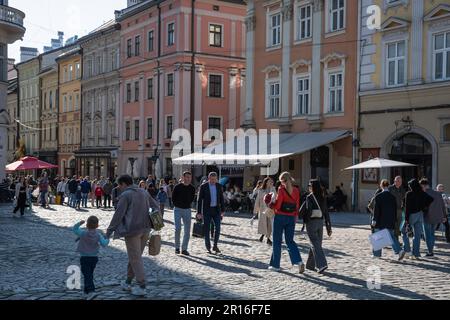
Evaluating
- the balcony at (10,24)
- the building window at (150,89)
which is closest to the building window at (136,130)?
the building window at (150,89)

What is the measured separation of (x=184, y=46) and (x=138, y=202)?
33.7 meters

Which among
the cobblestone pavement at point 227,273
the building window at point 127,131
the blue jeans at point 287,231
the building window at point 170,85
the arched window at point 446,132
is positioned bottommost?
the cobblestone pavement at point 227,273

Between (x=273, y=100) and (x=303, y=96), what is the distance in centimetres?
256

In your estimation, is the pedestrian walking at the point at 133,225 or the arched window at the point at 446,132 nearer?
the pedestrian walking at the point at 133,225

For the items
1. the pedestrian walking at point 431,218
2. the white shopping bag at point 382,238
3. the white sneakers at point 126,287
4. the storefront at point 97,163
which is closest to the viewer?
the white sneakers at point 126,287

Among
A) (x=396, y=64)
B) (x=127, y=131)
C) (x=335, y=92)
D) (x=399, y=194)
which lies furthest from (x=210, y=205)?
(x=127, y=131)

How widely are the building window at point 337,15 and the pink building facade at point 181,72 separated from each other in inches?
562

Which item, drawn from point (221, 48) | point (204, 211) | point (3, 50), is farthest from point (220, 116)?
point (204, 211)

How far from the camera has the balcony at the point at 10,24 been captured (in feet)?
105

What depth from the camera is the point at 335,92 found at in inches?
1160

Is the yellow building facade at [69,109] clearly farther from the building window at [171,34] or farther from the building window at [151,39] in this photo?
the building window at [171,34]

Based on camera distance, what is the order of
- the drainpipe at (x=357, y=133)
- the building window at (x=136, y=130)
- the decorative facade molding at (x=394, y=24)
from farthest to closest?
the building window at (x=136, y=130)
the drainpipe at (x=357, y=133)
the decorative facade molding at (x=394, y=24)

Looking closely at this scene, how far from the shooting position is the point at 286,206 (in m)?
11.1

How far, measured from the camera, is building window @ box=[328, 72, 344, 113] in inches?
1146
